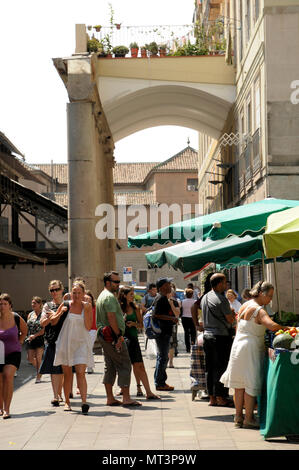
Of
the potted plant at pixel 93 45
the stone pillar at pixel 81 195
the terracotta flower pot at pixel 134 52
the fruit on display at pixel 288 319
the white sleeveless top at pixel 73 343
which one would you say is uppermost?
the potted plant at pixel 93 45

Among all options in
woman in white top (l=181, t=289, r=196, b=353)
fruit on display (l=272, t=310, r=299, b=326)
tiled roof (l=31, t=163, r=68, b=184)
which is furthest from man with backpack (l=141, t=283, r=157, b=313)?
tiled roof (l=31, t=163, r=68, b=184)

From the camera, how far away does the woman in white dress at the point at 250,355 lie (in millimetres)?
9305

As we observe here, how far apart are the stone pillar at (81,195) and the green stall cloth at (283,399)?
1435 cm

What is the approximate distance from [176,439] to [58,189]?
3270 inches

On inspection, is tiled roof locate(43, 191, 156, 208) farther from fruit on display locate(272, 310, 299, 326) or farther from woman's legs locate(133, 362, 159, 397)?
fruit on display locate(272, 310, 299, 326)

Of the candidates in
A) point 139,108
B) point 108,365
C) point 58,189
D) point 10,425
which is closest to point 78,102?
point 139,108

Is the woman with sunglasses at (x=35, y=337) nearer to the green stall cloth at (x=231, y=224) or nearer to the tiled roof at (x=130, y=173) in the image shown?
the green stall cloth at (x=231, y=224)

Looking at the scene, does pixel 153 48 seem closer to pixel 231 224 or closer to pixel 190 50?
pixel 190 50

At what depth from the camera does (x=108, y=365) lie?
1164 cm

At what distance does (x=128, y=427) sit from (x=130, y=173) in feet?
284

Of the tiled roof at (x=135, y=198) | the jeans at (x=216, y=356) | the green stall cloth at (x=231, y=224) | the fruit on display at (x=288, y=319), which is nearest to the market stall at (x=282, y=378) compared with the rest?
the fruit on display at (x=288, y=319)

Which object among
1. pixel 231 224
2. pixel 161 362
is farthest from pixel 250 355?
pixel 161 362

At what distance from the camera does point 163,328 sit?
44.7ft
